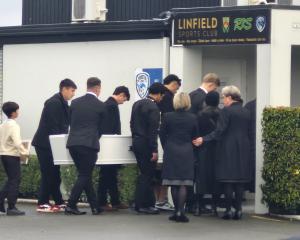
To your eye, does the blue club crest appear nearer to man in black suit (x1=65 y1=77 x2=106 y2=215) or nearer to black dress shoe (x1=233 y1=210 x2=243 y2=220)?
man in black suit (x1=65 y1=77 x2=106 y2=215)

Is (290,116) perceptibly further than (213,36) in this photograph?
No

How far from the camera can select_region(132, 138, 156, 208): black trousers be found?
595 inches

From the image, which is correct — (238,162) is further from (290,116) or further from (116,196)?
(116,196)

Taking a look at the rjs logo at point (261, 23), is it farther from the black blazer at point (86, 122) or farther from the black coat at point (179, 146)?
the black blazer at point (86, 122)

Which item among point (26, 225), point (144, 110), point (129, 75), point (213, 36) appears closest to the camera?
point (26, 225)

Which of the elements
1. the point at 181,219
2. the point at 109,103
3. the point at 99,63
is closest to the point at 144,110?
the point at 109,103

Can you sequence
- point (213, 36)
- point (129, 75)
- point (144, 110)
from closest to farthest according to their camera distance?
point (144, 110)
point (213, 36)
point (129, 75)

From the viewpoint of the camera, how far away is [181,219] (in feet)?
47.0

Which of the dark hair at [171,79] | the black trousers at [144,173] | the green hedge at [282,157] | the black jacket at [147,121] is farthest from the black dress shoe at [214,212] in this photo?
the dark hair at [171,79]

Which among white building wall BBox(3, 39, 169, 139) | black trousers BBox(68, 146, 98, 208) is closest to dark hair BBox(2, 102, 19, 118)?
black trousers BBox(68, 146, 98, 208)

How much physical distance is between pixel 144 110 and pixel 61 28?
364 cm

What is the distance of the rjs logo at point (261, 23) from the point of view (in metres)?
15.5

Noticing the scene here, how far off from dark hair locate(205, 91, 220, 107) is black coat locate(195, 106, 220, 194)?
70 mm

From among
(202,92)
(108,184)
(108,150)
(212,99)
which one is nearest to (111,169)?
(108,184)
